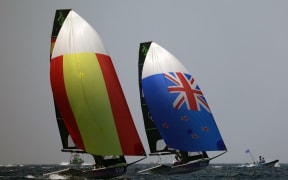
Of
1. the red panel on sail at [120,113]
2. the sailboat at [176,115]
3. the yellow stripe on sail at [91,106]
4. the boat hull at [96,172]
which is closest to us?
the boat hull at [96,172]

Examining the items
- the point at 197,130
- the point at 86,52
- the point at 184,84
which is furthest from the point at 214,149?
the point at 86,52

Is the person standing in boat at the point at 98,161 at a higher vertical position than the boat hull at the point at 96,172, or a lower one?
higher

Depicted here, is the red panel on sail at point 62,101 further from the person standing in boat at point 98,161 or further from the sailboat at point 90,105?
the person standing in boat at point 98,161

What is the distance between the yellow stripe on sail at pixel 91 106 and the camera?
38.0 metres

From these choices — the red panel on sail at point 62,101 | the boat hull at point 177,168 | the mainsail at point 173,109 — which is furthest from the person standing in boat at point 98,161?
the mainsail at point 173,109

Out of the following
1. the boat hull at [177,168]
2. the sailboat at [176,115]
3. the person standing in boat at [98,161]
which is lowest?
the boat hull at [177,168]

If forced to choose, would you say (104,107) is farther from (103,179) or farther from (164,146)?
(164,146)

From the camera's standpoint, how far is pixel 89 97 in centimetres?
3809

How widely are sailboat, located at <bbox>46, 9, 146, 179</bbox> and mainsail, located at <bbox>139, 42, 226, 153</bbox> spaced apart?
726 cm

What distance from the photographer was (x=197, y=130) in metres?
47.4

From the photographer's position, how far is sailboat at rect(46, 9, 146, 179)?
3803 centimetres

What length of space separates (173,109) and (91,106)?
432 inches

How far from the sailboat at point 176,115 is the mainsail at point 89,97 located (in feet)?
23.7

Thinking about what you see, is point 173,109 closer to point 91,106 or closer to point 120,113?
point 120,113
